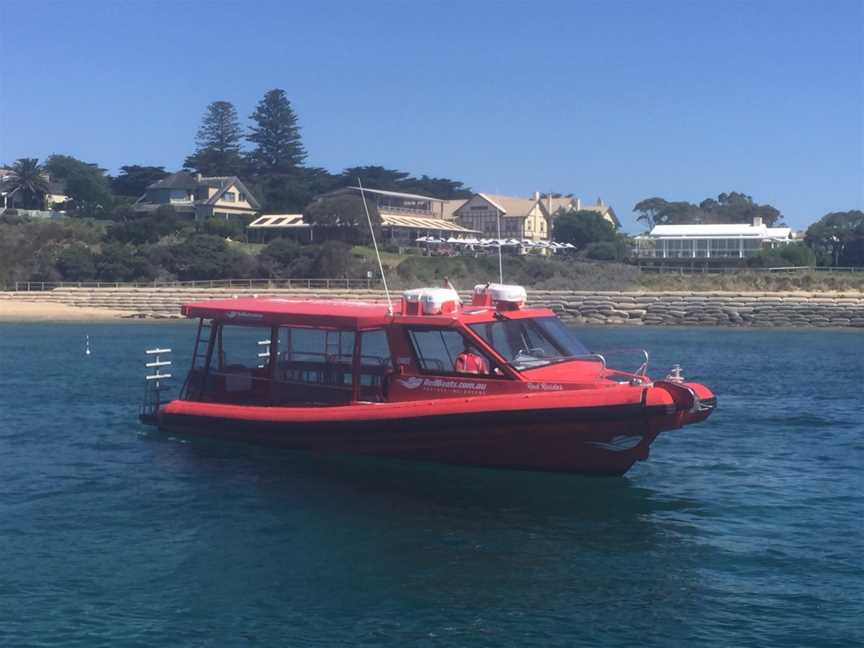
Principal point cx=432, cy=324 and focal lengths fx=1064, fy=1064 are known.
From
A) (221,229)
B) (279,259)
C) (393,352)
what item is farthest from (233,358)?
(221,229)

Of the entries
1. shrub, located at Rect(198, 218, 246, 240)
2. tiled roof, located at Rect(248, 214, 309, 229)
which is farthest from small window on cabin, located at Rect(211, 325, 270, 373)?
tiled roof, located at Rect(248, 214, 309, 229)

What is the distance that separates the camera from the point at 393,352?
1492cm

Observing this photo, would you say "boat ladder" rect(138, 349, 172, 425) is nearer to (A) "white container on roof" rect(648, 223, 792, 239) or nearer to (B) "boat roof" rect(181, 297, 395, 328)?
(B) "boat roof" rect(181, 297, 395, 328)

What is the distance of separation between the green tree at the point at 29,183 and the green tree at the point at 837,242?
65.0 meters

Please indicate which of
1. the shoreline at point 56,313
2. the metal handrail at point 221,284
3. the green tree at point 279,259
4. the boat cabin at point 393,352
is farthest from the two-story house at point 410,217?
the boat cabin at point 393,352

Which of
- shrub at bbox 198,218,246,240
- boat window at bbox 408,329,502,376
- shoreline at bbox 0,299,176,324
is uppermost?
shrub at bbox 198,218,246,240

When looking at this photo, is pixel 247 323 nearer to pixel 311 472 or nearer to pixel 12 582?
pixel 311 472

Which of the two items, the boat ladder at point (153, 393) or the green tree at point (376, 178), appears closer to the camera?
the boat ladder at point (153, 393)

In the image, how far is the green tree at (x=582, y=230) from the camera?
87.2m

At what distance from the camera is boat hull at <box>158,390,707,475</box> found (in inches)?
517

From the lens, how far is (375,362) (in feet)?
50.1

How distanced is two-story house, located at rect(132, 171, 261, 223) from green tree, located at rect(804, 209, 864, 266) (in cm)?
4486

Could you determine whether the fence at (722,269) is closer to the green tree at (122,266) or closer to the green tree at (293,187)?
the green tree at (122,266)

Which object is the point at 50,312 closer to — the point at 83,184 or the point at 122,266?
the point at 122,266
